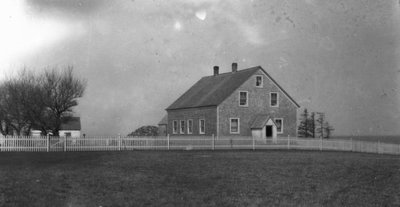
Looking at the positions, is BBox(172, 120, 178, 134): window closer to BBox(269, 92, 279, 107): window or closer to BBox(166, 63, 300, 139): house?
BBox(166, 63, 300, 139): house

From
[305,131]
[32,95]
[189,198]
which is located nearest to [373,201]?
[189,198]

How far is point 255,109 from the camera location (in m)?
45.6

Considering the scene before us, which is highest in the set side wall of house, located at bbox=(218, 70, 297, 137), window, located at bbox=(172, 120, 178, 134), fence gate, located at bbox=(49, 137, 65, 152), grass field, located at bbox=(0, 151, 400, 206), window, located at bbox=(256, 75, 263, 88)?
window, located at bbox=(256, 75, 263, 88)

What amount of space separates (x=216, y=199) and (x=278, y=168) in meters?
7.44

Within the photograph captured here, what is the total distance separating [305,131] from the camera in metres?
101

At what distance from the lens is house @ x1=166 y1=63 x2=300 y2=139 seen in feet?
145

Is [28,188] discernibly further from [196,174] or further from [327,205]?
[327,205]

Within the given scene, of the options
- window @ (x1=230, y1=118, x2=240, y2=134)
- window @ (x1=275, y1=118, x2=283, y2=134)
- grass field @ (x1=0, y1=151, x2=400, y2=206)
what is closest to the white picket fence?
window @ (x1=230, y1=118, x2=240, y2=134)

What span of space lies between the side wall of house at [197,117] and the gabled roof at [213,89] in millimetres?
469

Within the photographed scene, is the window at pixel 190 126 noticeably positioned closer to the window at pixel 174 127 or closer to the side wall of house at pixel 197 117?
the side wall of house at pixel 197 117

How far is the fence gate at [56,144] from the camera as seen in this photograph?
1249 inches

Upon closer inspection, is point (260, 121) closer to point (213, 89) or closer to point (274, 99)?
point (274, 99)

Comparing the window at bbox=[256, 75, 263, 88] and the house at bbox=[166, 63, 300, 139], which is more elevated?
the window at bbox=[256, 75, 263, 88]

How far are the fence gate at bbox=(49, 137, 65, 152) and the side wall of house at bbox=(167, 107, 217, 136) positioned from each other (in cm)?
1562
